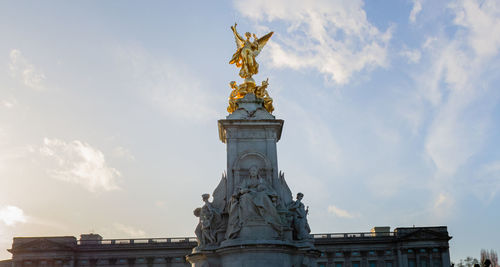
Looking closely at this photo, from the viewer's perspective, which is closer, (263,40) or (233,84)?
(233,84)

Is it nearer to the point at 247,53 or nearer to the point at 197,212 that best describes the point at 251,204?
the point at 197,212

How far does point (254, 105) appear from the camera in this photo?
92.0ft

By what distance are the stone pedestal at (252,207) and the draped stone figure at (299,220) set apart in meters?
0.05

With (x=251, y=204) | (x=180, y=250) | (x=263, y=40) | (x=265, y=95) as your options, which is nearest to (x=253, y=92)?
(x=265, y=95)

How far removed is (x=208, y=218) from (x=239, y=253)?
8.36 ft

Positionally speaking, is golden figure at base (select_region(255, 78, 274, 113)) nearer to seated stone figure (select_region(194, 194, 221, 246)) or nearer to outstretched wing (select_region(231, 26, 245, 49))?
outstretched wing (select_region(231, 26, 245, 49))

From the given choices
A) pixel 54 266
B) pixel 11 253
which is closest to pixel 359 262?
pixel 54 266

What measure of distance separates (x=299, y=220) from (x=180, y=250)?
63502mm

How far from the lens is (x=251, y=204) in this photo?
24.2 m

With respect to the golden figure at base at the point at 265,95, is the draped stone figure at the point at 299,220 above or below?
below

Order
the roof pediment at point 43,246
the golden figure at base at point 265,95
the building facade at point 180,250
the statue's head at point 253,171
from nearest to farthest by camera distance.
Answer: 1. the statue's head at point 253,171
2. the golden figure at base at point 265,95
3. the roof pediment at point 43,246
4. the building facade at point 180,250

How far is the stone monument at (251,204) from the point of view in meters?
23.6

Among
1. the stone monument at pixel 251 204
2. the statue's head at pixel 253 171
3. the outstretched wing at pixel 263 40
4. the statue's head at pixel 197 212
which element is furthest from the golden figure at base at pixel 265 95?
the statue's head at pixel 197 212

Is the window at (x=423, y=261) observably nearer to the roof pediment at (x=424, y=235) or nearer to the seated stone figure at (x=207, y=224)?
the roof pediment at (x=424, y=235)
